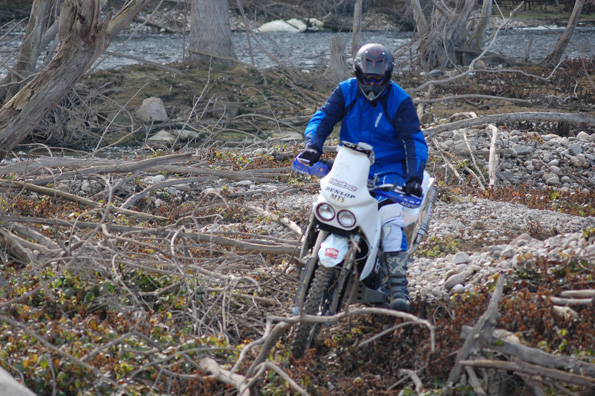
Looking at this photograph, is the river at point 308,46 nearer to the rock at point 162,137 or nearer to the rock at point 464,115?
the rock at point 162,137

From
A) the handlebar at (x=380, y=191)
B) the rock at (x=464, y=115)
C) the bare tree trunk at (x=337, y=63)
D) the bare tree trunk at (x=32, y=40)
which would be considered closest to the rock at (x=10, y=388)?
the handlebar at (x=380, y=191)

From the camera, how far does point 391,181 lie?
4402 millimetres

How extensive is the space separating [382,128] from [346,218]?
2.70ft

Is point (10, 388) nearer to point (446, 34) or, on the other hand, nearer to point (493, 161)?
point (493, 161)

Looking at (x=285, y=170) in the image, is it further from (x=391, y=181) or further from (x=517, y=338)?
(x=517, y=338)

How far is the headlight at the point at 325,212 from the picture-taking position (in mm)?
3891

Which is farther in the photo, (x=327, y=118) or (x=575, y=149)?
(x=575, y=149)

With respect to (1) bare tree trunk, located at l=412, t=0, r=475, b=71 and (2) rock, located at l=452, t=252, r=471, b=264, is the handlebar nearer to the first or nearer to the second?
(2) rock, located at l=452, t=252, r=471, b=264

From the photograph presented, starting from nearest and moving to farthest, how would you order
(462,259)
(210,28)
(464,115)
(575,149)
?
1. (462,259)
2. (575,149)
3. (464,115)
4. (210,28)

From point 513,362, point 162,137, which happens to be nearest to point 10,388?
point 513,362

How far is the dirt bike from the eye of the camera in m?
3.86

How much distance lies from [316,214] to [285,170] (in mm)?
4371

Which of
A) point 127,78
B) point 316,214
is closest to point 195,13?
point 127,78

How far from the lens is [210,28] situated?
1614cm
